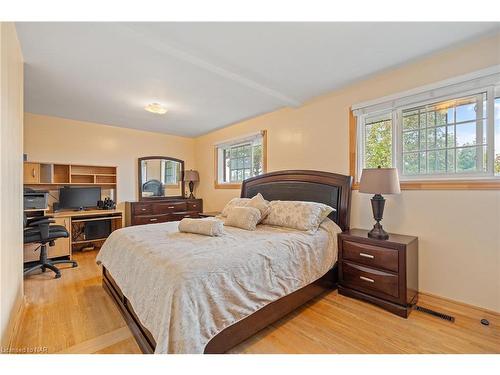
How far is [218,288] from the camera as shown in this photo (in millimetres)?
1384

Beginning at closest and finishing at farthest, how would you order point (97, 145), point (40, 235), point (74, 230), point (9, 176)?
point (9, 176) → point (40, 235) → point (74, 230) → point (97, 145)

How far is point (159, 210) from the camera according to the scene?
4602mm

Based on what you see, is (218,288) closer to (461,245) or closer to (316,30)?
(316,30)

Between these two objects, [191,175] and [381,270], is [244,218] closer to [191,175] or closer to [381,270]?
[381,270]

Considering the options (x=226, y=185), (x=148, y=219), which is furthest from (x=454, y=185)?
(x=148, y=219)

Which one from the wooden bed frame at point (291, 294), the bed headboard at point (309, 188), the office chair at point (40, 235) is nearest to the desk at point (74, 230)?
the office chair at point (40, 235)

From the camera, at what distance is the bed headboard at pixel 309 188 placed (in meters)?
2.67

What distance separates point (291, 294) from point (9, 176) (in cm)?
224

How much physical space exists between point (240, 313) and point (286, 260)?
1.88 feet

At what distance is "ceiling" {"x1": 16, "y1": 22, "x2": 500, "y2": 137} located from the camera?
5.70 ft

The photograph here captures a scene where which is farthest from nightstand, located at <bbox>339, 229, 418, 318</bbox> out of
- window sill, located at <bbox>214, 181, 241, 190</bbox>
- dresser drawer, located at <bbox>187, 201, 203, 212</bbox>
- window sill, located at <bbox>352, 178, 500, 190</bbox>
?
dresser drawer, located at <bbox>187, 201, 203, 212</bbox>

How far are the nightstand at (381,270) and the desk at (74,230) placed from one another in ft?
12.4

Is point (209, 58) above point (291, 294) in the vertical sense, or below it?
above
